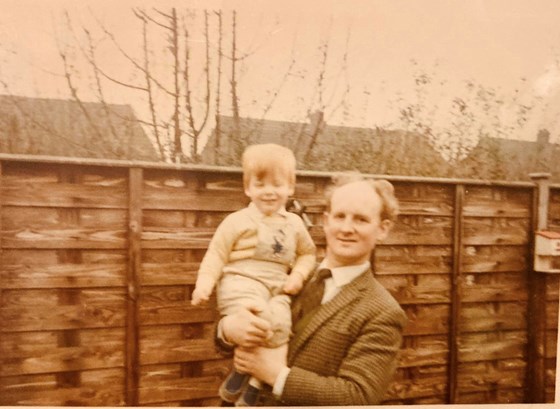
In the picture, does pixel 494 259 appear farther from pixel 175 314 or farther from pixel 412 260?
pixel 175 314

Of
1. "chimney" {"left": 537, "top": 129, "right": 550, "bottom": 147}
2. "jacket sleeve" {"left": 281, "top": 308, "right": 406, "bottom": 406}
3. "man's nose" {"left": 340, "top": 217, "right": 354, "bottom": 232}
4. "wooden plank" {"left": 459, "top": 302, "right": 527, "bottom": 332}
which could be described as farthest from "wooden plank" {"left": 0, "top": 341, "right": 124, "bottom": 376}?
"chimney" {"left": 537, "top": 129, "right": 550, "bottom": 147}

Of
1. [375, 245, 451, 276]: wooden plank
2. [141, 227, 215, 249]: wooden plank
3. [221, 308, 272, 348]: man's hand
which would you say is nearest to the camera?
[221, 308, 272, 348]: man's hand

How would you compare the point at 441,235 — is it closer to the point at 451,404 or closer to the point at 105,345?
the point at 451,404

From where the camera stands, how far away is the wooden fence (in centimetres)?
133

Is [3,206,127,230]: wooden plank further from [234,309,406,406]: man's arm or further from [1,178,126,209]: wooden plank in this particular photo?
[234,309,406,406]: man's arm

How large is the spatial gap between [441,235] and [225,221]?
69 centimetres

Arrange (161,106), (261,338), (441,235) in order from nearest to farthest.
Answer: (261,338) < (161,106) < (441,235)

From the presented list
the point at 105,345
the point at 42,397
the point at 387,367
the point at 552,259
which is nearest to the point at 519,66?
the point at 552,259

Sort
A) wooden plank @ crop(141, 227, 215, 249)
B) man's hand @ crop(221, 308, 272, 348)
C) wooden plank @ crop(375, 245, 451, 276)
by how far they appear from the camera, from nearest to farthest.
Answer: man's hand @ crop(221, 308, 272, 348)
wooden plank @ crop(141, 227, 215, 249)
wooden plank @ crop(375, 245, 451, 276)

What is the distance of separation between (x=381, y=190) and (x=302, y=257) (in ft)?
1.00

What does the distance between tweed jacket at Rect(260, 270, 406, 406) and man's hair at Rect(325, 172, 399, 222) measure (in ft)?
0.67

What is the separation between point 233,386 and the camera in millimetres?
1359

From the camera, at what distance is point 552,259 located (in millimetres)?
1576

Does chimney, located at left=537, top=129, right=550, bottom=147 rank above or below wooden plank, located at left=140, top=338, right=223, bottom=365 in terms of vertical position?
above
